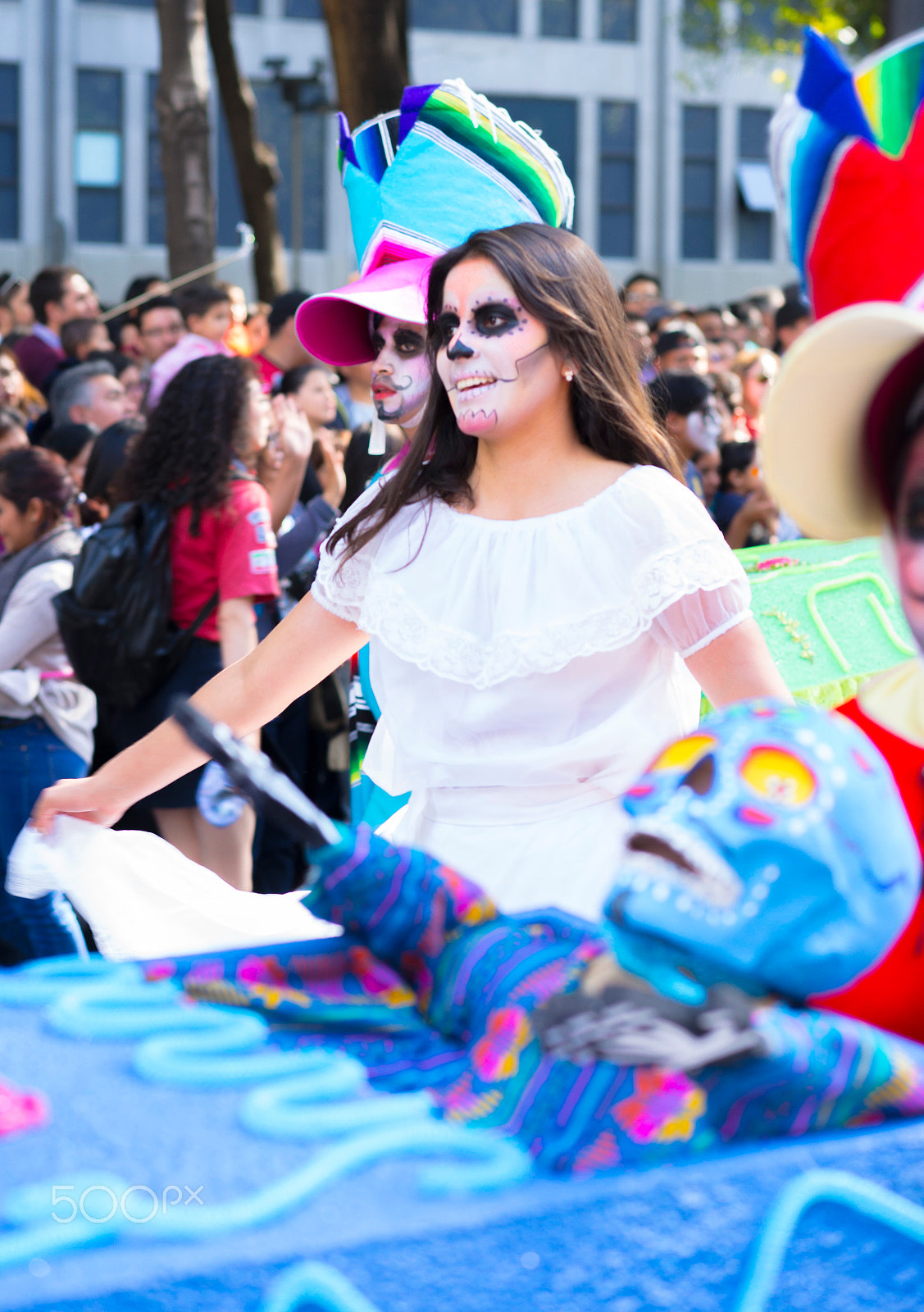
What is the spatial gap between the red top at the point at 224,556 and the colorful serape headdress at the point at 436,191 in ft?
3.47

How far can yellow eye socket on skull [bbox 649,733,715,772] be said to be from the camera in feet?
3.83

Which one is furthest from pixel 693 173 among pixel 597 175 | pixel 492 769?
pixel 492 769

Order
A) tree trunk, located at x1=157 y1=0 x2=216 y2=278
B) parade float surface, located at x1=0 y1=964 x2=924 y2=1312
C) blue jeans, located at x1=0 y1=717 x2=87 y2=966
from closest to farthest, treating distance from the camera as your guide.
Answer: parade float surface, located at x1=0 y1=964 x2=924 y2=1312
blue jeans, located at x1=0 y1=717 x2=87 y2=966
tree trunk, located at x1=157 y1=0 x2=216 y2=278

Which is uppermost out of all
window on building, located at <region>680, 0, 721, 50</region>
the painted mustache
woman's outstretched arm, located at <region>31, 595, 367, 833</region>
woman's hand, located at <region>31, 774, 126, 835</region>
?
window on building, located at <region>680, 0, 721, 50</region>

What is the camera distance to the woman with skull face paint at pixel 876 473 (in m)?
1.30

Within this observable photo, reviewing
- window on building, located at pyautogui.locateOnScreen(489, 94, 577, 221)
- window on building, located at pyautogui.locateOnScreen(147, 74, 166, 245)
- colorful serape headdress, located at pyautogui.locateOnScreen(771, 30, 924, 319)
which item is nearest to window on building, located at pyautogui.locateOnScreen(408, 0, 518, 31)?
window on building, located at pyautogui.locateOnScreen(489, 94, 577, 221)

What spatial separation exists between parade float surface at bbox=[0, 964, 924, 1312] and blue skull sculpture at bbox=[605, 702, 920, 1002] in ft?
0.40

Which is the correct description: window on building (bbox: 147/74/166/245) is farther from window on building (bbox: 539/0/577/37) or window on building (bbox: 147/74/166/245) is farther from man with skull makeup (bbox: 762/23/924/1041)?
man with skull makeup (bbox: 762/23/924/1041)

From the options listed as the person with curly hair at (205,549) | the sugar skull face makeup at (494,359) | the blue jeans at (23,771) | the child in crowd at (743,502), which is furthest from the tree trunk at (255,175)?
the sugar skull face makeup at (494,359)

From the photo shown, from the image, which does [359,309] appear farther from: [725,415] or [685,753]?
[725,415]

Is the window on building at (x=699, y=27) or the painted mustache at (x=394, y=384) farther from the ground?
the window on building at (x=699, y=27)

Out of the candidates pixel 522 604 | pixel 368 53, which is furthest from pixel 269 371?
pixel 522 604

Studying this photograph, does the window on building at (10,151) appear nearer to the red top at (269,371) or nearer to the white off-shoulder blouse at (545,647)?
the red top at (269,371)

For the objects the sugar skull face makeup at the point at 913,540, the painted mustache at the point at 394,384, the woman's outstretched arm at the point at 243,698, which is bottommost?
the woman's outstretched arm at the point at 243,698
